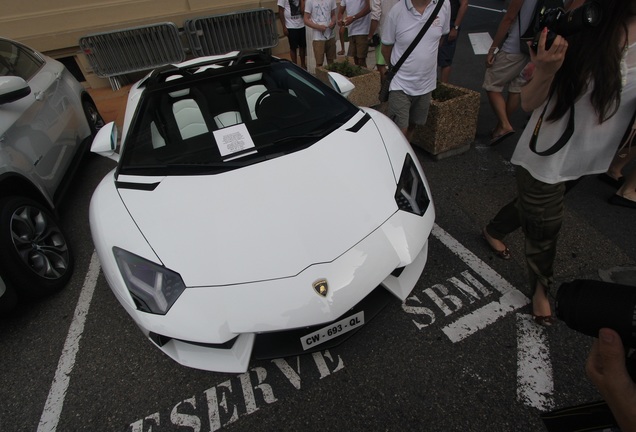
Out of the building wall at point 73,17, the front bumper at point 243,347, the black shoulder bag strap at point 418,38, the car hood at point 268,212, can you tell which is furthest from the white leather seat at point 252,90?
the building wall at point 73,17

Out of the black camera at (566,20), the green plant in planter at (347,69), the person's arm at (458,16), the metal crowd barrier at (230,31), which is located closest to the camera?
the black camera at (566,20)

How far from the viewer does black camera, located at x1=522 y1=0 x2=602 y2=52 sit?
1189 mm

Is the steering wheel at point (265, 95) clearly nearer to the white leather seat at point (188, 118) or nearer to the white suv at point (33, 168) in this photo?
the white leather seat at point (188, 118)

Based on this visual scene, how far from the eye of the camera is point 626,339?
2.45 feet

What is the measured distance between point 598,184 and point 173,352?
3523 mm

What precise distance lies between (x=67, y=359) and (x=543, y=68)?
2.81 m

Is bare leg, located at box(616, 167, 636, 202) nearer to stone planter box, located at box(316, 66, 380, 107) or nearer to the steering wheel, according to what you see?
the steering wheel

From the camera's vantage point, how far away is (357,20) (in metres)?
4.98

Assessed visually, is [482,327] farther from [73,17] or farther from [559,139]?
[73,17]

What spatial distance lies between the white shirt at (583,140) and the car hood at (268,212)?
0.71 meters

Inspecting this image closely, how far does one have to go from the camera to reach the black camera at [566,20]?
1189 mm

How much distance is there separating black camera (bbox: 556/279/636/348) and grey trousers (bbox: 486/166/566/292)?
992mm

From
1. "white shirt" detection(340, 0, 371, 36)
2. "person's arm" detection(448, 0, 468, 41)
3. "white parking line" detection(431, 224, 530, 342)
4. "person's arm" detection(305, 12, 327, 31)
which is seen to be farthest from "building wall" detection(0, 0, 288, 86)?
"white parking line" detection(431, 224, 530, 342)

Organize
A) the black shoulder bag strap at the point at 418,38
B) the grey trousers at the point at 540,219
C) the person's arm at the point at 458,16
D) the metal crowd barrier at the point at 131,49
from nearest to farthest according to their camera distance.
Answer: the grey trousers at the point at 540,219, the black shoulder bag strap at the point at 418,38, the person's arm at the point at 458,16, the metal crowd barrier at the point at 131,49
